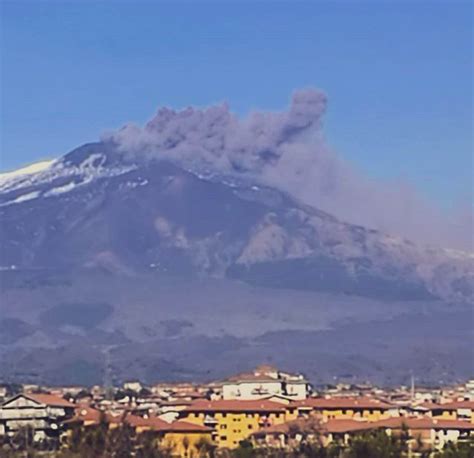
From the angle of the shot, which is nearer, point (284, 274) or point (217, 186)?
point (284, 274)

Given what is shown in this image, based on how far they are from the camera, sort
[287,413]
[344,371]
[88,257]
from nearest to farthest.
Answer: [287,413]
[344,371]
[88,257]

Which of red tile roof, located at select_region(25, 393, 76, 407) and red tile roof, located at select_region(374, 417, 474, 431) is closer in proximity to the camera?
red tile roof, located at select_region(374, 417, 474, 431)

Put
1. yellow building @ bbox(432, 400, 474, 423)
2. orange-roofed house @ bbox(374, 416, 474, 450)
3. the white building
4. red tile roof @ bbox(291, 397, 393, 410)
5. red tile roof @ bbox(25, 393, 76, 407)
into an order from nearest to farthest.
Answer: orange-roofed house @ bbox(374, 416, 474, 450)
red tile roof @ bbox(25, 393, 76, 407)
yellow building @ bbox(432, 400, 474, 423)
red tile roof @ bbox(291, 397, 393, 410)
the white building

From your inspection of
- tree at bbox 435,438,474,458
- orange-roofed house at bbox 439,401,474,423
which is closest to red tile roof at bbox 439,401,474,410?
orange-roofed house at bbox 439,401,474,423

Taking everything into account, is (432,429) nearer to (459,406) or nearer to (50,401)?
(459,406)

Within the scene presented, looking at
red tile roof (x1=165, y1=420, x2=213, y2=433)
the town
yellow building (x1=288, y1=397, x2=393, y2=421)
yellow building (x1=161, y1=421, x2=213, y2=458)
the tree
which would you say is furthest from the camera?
yellow building (x1=288, y1=397, x2=393, y2=421)

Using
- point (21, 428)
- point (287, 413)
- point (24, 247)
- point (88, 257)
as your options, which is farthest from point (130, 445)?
point (24, 247)

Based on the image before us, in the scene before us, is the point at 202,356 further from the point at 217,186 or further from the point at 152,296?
the point at 217,186

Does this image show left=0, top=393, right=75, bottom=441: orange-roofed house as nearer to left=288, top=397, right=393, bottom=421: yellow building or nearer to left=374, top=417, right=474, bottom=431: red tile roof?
left=288, top=397, right=393, bottom=421: yellow building

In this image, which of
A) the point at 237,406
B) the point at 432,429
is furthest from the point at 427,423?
the point at 237,406
